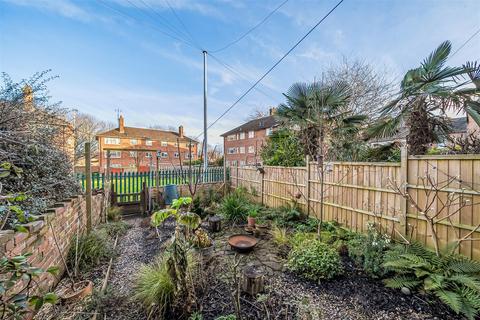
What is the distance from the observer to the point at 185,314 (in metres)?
2.20

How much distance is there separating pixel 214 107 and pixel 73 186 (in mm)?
9673

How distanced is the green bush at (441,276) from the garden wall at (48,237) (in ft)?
13.6

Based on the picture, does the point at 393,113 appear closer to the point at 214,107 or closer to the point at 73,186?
the point at 73,186

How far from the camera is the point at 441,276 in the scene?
250 cm

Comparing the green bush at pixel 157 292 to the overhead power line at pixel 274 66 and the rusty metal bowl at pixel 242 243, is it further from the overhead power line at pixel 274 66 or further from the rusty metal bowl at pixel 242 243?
the overhead power line at pixel 274 66

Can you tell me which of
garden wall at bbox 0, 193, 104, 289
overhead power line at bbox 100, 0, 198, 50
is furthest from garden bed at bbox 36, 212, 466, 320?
overhead power line at bbox 100, 0, 198, 50

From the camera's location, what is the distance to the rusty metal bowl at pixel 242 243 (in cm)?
382

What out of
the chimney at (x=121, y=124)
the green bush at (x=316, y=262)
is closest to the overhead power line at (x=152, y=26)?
the green bush at (x=316, y=262)

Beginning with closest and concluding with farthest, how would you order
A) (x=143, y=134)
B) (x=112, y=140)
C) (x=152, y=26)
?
1. (x=152, y=26)
2. (x=112, y=140)
3. (x=143, y=134)

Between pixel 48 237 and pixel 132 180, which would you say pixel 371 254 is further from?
pixel 132 180

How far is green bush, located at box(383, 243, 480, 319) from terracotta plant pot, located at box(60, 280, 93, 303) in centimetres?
379

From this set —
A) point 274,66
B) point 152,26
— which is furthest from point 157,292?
point 274,66

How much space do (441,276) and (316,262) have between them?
1444 millimetres

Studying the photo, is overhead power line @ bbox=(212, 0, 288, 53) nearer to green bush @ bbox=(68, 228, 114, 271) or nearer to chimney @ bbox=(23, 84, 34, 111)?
chimney @ bbox=(23, 84, 34, 111)
